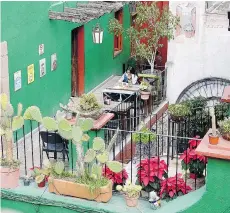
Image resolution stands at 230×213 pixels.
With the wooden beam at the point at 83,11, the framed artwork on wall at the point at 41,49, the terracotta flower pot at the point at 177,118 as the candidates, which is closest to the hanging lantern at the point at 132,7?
the wooden beam at the point at 83,11

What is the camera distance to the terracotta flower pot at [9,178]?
7.39m

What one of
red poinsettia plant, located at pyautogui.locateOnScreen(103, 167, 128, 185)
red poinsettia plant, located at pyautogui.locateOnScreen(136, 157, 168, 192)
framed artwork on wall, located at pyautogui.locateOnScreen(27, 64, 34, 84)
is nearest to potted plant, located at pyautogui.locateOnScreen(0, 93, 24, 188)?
red poinsettia plant, located at pyautogui.locateOnScreen(103, 167, 128, 185)

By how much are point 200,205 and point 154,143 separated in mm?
5261

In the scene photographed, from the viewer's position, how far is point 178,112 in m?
11.9

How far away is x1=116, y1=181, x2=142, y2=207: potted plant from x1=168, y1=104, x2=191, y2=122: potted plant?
512cm

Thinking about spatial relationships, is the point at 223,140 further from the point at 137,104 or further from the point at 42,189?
the point at 137,104

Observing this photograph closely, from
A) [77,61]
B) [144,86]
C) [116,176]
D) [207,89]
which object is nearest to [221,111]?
[207,89]

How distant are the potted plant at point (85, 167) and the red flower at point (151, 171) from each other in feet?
1.13

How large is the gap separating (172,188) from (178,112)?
5084 millimetres

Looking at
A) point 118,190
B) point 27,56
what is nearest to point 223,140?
point 118,190

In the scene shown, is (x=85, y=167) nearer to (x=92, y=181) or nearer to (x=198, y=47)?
(x=92, y=181)

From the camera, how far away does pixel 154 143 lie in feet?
39.0

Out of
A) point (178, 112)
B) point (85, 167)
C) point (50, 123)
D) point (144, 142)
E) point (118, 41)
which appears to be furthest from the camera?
point (118, 41)

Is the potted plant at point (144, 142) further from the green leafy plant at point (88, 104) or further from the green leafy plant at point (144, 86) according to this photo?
the green leafy plant at point (144, 86)
